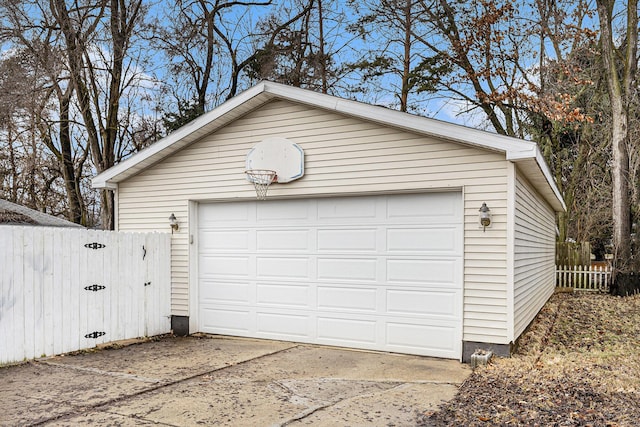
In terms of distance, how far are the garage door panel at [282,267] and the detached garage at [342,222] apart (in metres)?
0.02

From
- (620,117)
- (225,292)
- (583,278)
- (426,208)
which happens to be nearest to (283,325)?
(225,292)

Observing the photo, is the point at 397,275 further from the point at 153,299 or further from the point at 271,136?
the point at 153,299

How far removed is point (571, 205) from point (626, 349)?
12724 millimetres

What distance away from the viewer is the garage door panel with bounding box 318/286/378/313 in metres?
6.87

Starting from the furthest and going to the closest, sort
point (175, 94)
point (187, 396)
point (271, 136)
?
point (175, 94)
point (271, 136)
point (187, 396)

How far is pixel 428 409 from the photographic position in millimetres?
4402

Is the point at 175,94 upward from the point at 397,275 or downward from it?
upward

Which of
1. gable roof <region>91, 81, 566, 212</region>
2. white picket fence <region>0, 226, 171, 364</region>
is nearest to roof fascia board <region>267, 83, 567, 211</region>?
gable roof <region>91, 81, 566, 212</region>

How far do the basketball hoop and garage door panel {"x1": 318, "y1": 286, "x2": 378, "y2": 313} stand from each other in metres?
1.59

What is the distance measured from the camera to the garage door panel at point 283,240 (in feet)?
24.3

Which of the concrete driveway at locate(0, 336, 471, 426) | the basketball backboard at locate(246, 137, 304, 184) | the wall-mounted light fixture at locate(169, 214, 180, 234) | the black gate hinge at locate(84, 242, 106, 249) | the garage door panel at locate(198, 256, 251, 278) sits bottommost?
the concrete driveway at locate(0, 336, 471, 426)

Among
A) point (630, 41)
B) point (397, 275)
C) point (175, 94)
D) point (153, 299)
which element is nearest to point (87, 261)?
point (153, 299)

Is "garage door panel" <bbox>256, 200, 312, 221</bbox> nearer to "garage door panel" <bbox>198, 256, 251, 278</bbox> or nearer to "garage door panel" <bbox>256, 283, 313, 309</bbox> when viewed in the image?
"garage door panel" <bbox>198, 256, 251, 278</bbox>

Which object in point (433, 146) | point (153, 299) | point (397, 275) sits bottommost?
point (153, 299)
